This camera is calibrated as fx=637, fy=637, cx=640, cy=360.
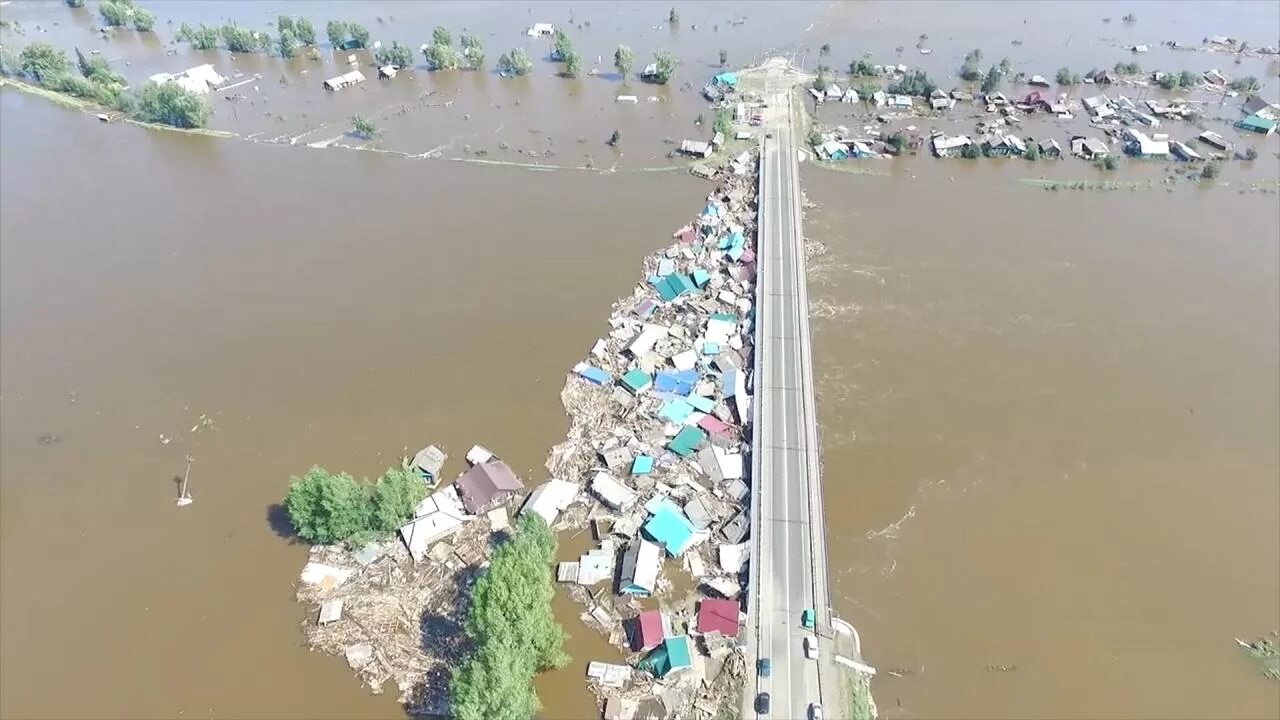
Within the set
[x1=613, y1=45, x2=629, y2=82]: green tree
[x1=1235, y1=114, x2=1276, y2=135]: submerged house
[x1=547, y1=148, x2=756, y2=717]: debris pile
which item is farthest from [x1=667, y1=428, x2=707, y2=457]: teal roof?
[x1=1235, y1=114, x2=1276, y2=135]: submerged house

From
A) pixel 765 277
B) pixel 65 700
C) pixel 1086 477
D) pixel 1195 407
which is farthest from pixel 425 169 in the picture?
pixel 1195 407

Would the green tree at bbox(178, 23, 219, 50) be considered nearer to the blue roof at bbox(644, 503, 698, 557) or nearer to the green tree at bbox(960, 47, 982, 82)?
the blue roof at bbox(644, 503, 698, 557)

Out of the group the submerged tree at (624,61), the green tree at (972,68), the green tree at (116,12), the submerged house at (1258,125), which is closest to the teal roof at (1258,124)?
the submerged house at (1258,125)

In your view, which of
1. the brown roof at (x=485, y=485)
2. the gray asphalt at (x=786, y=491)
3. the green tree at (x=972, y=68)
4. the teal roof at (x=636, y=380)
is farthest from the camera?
the green tree at (x=972, y=68)

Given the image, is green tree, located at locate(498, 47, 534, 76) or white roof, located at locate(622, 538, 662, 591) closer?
white roof, located at locate(622, 538, 662, 591)

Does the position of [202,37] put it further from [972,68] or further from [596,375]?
[972,68]

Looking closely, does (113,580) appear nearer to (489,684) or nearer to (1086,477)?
(489,684)

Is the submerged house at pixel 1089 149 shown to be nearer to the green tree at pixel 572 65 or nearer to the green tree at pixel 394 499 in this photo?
the green tree at pixel 572 65

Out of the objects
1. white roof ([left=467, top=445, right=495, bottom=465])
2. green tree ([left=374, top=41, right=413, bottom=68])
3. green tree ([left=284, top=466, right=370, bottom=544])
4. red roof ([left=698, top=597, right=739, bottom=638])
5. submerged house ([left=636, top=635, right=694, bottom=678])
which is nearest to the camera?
submerged house ([left=636, top=635, right=694, bottom=678])

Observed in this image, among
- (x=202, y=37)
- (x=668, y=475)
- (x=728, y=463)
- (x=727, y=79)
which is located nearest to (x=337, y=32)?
(x=202, y=37)
